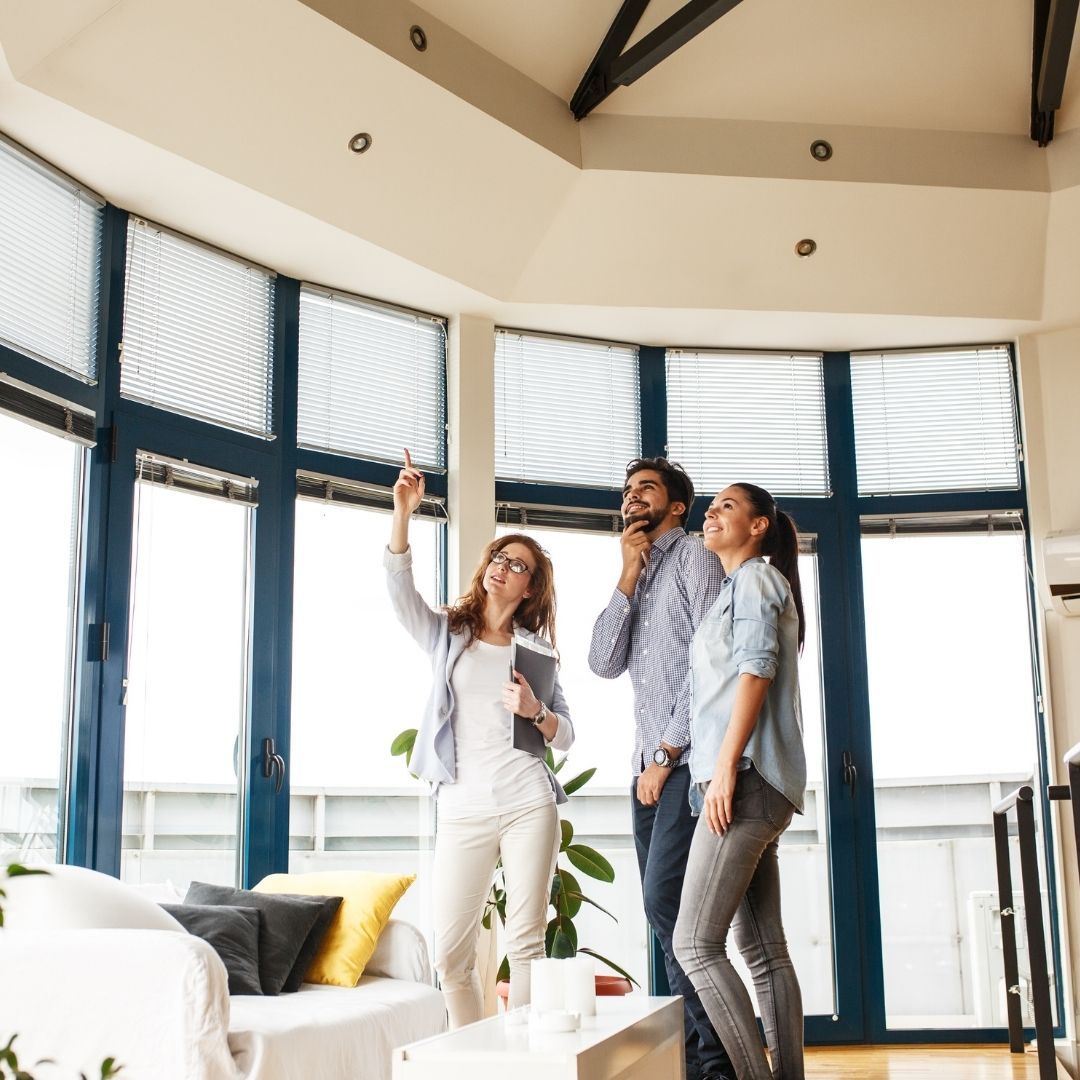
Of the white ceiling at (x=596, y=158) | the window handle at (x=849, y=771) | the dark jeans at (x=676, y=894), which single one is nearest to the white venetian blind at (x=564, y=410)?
the white ceiling at (x=596, y=158)

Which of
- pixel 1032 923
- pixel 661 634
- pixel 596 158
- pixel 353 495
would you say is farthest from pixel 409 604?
pixel 596 158

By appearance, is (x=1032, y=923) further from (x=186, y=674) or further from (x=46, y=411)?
(x=46, y=411)

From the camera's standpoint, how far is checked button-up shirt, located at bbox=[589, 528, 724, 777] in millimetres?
3094

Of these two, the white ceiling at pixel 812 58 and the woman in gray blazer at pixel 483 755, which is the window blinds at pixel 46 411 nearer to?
the woman in gray blazer at pixel 483 755

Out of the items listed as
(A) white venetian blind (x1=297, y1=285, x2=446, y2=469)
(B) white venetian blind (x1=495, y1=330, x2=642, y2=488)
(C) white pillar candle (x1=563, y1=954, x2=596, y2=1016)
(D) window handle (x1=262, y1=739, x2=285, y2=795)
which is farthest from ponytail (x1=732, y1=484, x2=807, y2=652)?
(B) white venetian blind (x1=495, y1=330, x2=642, y2=488)

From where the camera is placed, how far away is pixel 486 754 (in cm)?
319

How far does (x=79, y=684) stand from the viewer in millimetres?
3854

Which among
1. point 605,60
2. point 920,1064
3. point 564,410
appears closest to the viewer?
point 605,60

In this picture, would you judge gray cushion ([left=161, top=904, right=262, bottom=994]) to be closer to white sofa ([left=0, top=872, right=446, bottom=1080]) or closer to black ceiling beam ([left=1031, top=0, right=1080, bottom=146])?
white sofa ([left=0, top=872, right=446, bottom=1080])

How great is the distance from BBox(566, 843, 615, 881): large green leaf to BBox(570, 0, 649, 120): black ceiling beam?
2.59m

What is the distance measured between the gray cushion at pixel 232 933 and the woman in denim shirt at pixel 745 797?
1294 millimetres

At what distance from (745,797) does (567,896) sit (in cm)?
199

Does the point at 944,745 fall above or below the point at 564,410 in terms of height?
below

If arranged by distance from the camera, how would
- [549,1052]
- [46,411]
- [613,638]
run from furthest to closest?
[46,411], [613,638], [549,1052]
